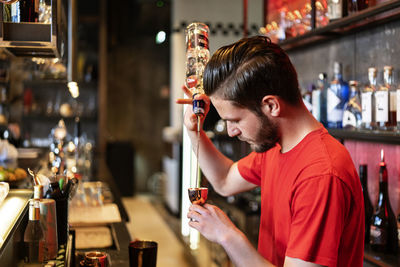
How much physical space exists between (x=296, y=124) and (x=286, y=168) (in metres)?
0.14

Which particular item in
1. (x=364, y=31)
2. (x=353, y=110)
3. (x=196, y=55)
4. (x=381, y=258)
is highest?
(x=364, y=31)

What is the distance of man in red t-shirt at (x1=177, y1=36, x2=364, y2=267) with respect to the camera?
46.2 inches

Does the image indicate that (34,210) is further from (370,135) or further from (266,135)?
(370,135)

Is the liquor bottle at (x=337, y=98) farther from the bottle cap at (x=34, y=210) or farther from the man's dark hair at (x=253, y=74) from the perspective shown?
the bottle cap at (x=34, y=210)

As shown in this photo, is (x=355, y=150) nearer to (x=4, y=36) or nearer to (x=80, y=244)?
(x=80, y=244)

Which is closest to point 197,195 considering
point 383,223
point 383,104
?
point 383,104

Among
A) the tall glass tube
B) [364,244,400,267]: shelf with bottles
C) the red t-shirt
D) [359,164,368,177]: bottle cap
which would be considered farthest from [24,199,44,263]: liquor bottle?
[359,164,368,177]: bottle cap

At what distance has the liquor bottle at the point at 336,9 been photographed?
2.28m

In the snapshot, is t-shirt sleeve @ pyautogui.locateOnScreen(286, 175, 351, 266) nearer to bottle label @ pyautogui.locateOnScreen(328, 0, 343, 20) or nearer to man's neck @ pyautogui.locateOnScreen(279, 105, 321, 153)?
man's neck @ pyautogui.locateOnScreen(279, 105, 321, 153)

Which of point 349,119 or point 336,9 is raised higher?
point 336,9

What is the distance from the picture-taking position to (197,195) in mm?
1311

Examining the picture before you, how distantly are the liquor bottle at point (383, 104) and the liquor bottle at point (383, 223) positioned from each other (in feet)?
0.74

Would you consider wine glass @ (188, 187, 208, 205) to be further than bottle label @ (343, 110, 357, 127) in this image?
No

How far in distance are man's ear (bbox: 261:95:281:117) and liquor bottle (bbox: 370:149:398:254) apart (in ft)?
3.61
